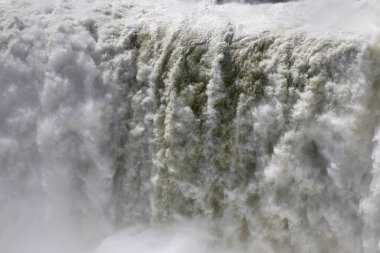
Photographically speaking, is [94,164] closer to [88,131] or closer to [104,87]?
[88,131]

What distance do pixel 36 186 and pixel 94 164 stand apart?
0.78 metres

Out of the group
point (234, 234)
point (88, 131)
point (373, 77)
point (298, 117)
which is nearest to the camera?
point (373, 77)

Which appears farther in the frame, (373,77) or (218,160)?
(218,160)

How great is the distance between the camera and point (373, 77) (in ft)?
13.4

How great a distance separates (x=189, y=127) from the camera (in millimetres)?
5094

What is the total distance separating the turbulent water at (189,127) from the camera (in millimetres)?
4262

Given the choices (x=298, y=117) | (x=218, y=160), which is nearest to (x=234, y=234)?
(x=218, y=160)

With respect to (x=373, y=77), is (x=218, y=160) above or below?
below

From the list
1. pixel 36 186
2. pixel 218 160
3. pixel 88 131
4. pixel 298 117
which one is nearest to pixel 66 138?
pixel 88 131

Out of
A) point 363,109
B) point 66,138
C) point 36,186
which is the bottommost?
point 36,186

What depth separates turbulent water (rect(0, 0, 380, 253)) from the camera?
4.26 metres

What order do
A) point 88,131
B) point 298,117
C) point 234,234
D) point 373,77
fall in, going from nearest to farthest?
1. point 373,77
2. point 298,117
3. point 234,234
4. point 88,131

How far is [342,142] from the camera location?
4223 millimetres

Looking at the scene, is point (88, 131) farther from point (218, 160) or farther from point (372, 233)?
point (372, 233)
